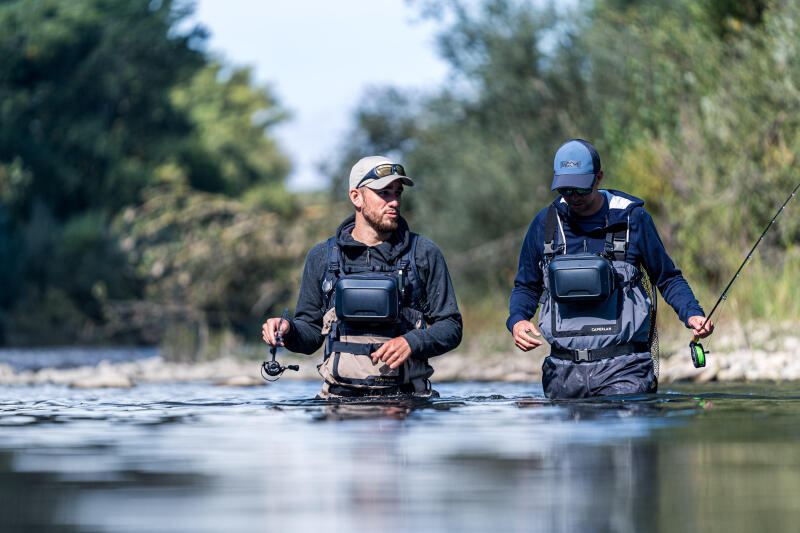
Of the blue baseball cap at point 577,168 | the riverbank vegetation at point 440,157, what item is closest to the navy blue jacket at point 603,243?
the blue baseball cap at point 577,168

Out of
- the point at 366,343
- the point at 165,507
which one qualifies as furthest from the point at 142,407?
the point at 165,507

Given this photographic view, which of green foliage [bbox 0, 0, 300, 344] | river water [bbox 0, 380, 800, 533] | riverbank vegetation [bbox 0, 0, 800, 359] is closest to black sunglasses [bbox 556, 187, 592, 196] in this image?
river water [bbox 0, 380, 800, 533]

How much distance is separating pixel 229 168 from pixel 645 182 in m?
35.5

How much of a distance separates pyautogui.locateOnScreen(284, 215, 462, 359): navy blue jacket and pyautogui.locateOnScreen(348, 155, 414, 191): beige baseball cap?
26 cm

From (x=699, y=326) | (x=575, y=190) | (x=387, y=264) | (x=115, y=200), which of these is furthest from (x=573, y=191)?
(x=115, y=200)

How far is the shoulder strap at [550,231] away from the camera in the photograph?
7.43 metres

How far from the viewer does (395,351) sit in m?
7.12

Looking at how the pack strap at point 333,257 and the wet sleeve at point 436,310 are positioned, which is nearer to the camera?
the wet sleeve at point 436,310

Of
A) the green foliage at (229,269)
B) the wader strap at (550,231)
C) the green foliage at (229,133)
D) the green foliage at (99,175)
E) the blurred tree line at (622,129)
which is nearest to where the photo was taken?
the wader strap at (550,231)

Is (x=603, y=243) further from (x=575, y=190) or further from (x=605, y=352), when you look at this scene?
(x=605, y=352)

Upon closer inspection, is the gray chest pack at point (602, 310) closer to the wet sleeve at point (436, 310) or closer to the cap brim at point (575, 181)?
the cap brim at point (575, 181)

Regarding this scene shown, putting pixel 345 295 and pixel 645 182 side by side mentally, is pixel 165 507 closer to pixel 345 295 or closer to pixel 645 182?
pixel 345 295

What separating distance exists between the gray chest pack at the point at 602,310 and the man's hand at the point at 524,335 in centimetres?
19

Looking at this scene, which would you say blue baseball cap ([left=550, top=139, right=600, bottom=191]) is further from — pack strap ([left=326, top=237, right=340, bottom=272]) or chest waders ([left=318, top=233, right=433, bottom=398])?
pack strap ([left=326, top=237, right=340, bottom=272])
